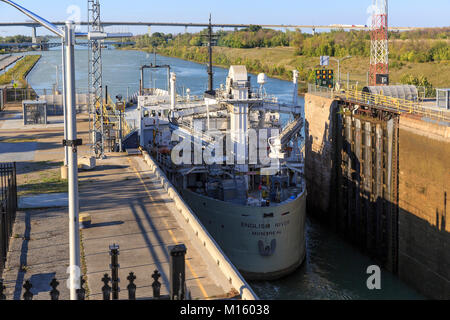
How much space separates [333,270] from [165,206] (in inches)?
441

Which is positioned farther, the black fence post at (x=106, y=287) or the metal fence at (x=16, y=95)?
the metal fence at (x=16, y=95)

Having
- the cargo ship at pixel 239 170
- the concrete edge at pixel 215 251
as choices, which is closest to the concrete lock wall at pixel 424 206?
the cargo ship at pixel 239 170

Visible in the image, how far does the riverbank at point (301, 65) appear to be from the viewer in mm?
102812

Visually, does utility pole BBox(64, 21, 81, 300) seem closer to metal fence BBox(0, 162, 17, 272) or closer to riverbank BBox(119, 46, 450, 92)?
metal fence BBox(0, 162, 17, 272)

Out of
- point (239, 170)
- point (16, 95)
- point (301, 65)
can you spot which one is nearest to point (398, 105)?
point (239, 170)

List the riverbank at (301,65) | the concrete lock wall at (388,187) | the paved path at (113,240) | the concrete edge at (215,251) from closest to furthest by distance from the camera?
the concrete edge at (215,251), the paved path at (113,240), the concrete lock wall at (388,187), the riverbank at (301,65)

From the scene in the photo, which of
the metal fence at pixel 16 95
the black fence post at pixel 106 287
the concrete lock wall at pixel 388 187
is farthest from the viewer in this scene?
the metal fence at pixel 16 95

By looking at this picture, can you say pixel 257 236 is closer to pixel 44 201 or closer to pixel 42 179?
pixel 44 201

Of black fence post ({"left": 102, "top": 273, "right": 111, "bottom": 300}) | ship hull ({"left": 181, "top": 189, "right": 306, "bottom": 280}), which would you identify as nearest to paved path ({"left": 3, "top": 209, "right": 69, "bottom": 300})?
black fence post ({"left": 102, "top": 273, "right": 111, "bottom": 300})

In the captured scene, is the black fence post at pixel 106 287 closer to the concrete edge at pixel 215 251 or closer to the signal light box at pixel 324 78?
the concrete edge at pixel 215 251

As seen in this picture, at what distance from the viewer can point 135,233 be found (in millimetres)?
22422

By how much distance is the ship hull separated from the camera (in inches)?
1190

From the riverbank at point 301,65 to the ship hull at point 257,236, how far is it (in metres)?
66.1
